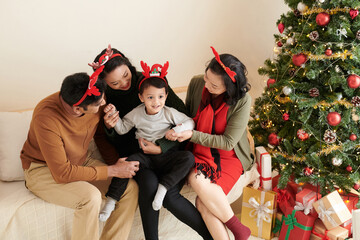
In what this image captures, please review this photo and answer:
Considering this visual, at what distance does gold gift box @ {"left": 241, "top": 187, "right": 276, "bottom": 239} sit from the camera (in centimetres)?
239

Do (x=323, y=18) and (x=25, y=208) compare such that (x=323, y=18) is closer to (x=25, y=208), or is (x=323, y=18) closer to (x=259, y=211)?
(x=259, y=211)

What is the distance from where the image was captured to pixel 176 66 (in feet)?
10.9

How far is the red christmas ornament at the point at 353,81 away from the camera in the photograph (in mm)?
2137

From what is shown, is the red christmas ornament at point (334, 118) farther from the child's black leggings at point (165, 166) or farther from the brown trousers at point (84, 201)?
the brown trousers at point (84, 201)

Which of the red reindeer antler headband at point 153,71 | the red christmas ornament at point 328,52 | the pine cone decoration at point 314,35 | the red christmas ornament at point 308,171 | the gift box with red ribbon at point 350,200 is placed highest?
the pine cone decoration at point 314,35

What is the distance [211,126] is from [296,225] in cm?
90

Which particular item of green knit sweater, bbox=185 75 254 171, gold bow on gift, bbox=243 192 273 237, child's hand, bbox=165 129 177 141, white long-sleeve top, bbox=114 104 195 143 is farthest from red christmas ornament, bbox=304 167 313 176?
child's hand, bbox=165 129 177 141

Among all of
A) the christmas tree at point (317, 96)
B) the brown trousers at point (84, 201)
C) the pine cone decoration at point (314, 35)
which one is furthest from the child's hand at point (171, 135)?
the pine cone decoration at point (314, 35)

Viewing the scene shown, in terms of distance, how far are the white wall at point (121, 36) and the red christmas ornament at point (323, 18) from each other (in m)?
1.21

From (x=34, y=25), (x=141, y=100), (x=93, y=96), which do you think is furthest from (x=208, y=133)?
(x=34, y=25)

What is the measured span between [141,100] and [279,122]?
1.11 meters

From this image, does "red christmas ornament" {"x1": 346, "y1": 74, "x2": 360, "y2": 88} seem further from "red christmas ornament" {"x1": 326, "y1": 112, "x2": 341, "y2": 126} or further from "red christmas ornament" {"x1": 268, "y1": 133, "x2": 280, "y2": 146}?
"red christmas ornament" {"x1": 268, "y1": 133, "x2": 280, "y2": 146}

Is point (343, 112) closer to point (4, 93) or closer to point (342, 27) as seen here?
point (342, 27)

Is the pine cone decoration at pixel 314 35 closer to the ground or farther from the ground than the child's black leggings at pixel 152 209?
farther from the ground
